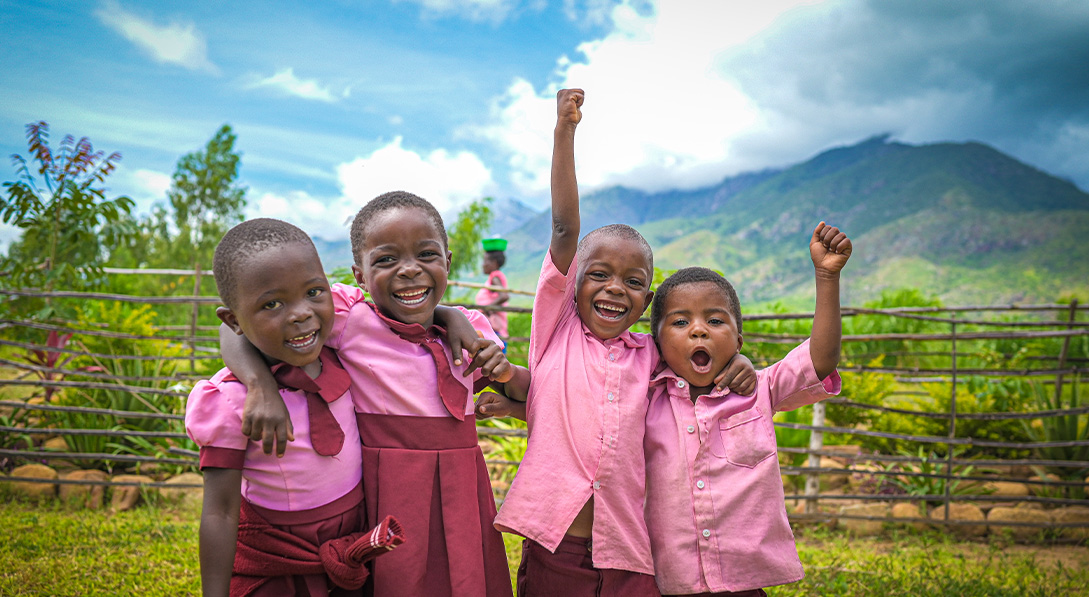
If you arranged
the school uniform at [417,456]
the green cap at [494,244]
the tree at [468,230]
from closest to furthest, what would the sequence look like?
the school uniform at [417,456]
the green cap at [494,244]
the tree at [468,230]

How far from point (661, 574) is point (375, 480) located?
36.1 inches

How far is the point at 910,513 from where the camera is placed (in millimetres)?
5098

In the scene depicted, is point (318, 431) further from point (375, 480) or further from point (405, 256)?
point (405, 256)

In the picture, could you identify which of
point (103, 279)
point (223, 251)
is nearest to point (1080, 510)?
point (223, 251)

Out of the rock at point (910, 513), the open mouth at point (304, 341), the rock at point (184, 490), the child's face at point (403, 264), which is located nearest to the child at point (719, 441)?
the child's face at point (403, 264)

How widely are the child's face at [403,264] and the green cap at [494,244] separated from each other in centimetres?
617

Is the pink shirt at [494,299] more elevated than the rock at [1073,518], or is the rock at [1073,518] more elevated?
the pink shirt at [494,299]

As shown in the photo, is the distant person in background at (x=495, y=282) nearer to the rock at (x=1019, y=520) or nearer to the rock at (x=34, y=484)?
the rock at (x=34, y=484)

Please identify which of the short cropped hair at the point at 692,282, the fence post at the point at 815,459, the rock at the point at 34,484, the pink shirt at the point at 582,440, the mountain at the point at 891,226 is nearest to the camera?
the pink shirt at the point at 582,440

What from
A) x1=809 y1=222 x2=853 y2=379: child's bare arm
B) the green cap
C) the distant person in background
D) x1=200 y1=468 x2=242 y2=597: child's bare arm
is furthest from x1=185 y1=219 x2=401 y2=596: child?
the green cap

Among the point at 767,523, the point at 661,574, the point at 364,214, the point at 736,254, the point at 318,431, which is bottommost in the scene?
the point at 661,574

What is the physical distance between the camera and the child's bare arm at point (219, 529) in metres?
1.64

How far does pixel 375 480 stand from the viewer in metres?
1.91

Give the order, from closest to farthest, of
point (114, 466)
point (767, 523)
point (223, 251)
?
point (223, 251), point (767, 523), point (114, 466)
